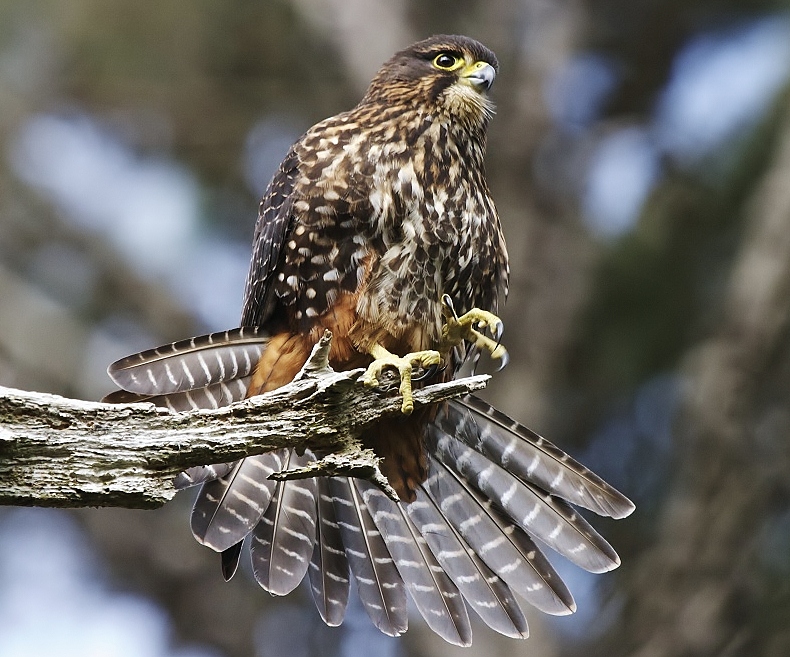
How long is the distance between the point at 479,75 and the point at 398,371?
128cm

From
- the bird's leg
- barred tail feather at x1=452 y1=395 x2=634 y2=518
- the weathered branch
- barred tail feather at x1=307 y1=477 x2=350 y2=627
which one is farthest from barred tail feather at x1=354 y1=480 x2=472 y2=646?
the weathered branch

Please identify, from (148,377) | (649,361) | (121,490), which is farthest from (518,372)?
(121,490)

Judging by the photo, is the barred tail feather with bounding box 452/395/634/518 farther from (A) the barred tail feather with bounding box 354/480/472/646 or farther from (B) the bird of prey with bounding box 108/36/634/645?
(A) the barred tail feather with bounding box 354/480/472/646

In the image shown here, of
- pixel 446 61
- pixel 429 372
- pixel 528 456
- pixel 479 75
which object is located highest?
pixel 446 61

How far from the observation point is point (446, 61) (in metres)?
4.20

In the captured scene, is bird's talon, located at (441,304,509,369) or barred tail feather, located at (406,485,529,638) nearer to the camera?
bird's talon, located at (441,304,509,369)

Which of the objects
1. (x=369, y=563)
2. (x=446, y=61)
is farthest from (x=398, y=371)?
(x=446, y=61)

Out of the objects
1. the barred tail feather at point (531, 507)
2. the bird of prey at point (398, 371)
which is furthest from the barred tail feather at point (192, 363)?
the barred tail feather at point (531, 507)

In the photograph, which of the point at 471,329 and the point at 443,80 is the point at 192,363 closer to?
the point at 471,329

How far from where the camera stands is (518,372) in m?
7.88

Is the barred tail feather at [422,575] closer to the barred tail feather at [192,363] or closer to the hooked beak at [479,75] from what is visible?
the barred tail feather at [192,363]

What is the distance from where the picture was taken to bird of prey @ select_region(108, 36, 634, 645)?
3645mm

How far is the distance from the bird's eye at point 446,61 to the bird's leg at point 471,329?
100 cm

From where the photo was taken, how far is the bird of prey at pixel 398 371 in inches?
143
